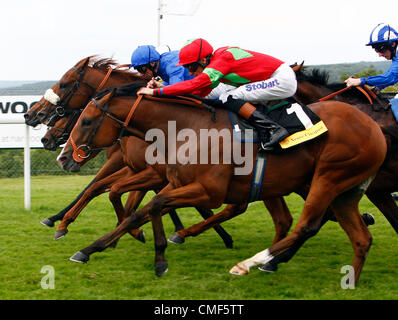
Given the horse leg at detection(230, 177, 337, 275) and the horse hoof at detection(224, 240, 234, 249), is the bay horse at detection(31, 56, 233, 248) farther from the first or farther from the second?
the horse leg at detection(230, 177, 337, 275)

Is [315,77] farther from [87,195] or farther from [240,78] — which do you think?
[87,195]

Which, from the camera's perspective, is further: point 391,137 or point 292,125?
point 391,137

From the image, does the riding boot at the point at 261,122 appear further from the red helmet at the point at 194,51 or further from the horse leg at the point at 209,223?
the horse leg at the point at 209,223

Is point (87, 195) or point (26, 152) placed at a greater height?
point (87, 195)

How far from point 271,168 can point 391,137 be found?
117cm

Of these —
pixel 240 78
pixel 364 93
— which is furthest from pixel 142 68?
pixel 364 93

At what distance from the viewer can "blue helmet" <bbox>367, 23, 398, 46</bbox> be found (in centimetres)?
507

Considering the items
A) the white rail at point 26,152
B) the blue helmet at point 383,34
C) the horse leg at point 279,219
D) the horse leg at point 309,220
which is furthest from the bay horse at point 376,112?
the white rail at point 26,152

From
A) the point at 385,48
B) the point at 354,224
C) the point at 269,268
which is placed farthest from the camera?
the point at 385,48

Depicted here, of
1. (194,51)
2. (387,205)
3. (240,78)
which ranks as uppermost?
(194,51)

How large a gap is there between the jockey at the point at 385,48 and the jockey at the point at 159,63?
60.6 inches

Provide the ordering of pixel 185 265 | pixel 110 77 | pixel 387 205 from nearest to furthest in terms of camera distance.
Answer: pixel 185 265 < pixel 387 205 < pixel 110 77

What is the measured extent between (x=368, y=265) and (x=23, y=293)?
2683 mm

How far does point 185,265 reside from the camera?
15.7ft
